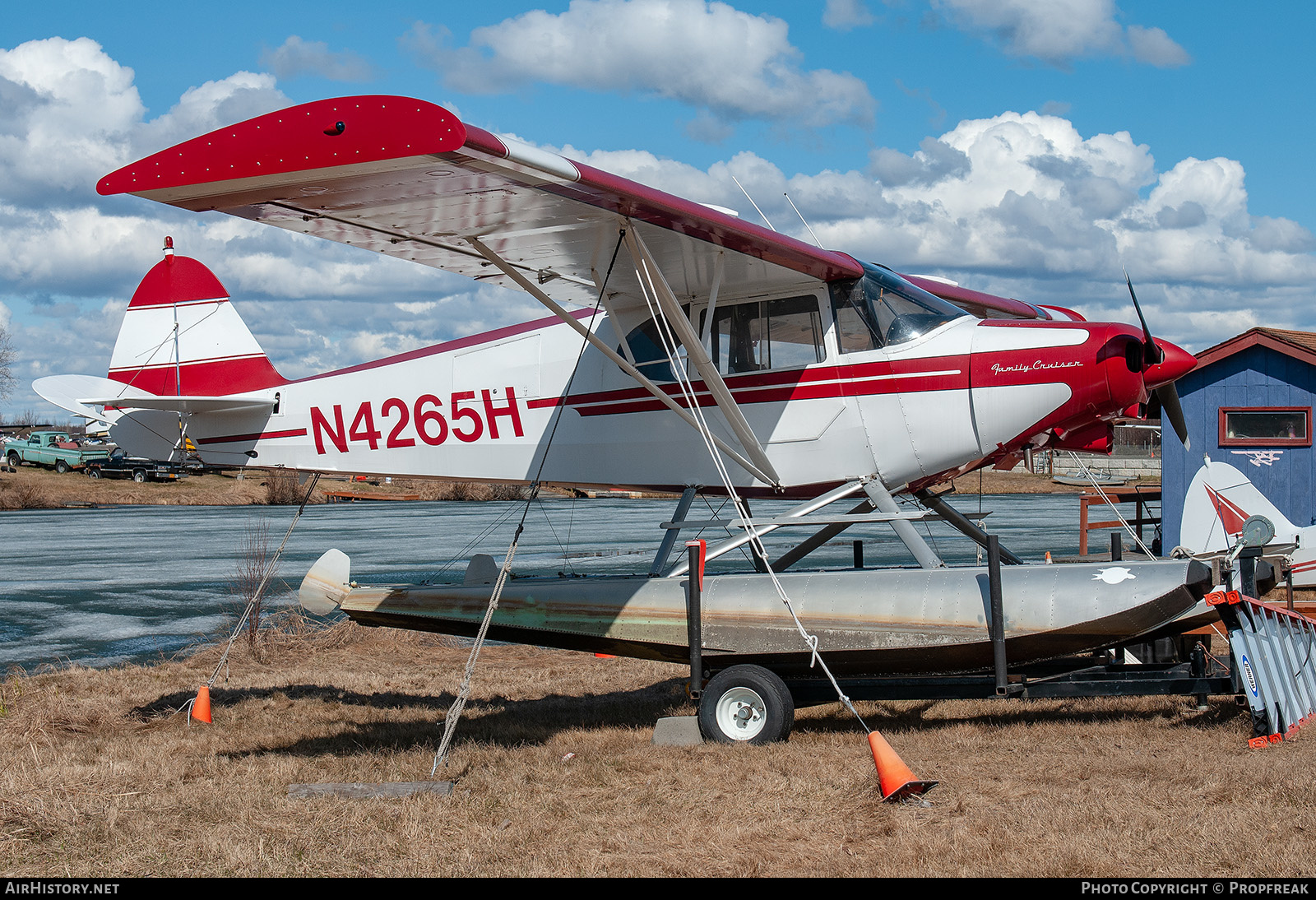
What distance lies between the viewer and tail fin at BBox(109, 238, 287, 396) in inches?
409

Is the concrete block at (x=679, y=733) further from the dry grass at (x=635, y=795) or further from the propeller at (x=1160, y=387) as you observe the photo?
the propeller at (x=1160, y=387)

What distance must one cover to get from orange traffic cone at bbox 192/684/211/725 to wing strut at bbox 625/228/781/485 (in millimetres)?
4559

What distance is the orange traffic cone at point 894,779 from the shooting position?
209 inches

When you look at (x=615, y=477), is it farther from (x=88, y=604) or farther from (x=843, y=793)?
(x=88, y=604)

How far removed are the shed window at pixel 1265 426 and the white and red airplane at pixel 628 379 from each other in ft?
19.6

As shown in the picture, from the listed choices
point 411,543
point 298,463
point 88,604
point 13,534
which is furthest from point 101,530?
point 298,463

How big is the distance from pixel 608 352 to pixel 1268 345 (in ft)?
34.4

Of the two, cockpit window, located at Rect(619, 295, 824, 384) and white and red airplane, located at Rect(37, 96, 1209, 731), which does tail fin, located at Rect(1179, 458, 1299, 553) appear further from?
cockpit window, located at Rect(619, 295, 824, 384)

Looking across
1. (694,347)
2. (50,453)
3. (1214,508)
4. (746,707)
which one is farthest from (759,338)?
(50,453)

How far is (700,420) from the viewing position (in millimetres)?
7629

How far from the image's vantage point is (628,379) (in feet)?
28.8

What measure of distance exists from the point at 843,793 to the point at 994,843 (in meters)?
1.06

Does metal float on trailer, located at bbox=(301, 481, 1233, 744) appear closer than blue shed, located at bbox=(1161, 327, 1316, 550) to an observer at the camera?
Yes

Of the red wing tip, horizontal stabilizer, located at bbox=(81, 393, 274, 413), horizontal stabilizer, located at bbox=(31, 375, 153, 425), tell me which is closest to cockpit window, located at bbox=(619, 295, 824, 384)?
the red wing tip
